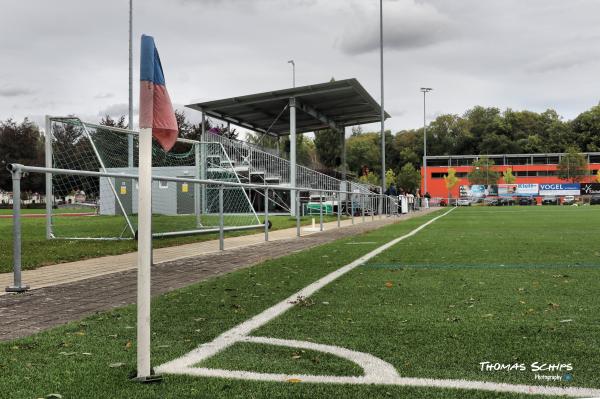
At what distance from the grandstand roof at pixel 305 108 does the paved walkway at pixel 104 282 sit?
56.7 ft

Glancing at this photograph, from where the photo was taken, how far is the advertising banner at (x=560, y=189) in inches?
3556

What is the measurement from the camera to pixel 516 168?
100312mm

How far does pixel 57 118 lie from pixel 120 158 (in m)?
5.09

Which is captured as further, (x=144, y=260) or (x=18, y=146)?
(x=18, y=146)

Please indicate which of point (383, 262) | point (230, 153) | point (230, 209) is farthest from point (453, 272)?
point (230, 153)

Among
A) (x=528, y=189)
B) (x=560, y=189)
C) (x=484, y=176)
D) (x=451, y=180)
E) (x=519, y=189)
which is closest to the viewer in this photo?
(x=484, y=176)

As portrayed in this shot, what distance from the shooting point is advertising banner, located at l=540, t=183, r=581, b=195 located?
296 feet

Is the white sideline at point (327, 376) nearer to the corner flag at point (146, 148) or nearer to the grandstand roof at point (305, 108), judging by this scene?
the corner flag at point (146, 148)

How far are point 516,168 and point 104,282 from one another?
10255 cm

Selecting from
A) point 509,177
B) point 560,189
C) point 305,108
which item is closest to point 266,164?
point 305,108

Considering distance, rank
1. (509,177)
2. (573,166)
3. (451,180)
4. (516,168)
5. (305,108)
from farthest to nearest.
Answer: (516,168), (509,177), (451,180), (573,166), (305,108)

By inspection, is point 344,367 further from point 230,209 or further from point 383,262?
point 230,209

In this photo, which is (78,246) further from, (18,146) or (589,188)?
(589,188)

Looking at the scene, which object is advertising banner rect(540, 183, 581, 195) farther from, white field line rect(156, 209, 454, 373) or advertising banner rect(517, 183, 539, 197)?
white field line rect(156, 209, 454, 373)
